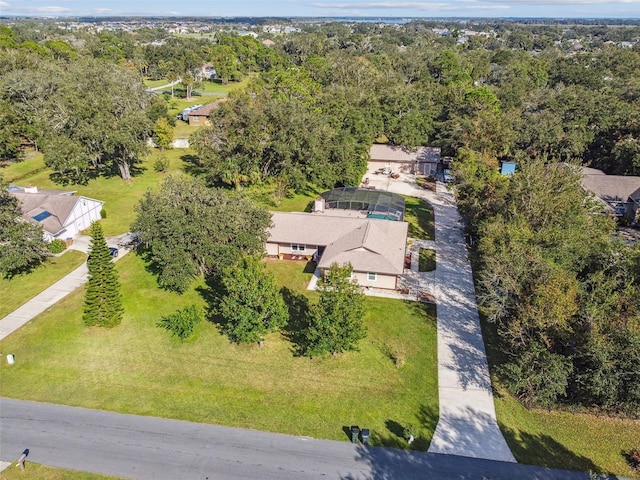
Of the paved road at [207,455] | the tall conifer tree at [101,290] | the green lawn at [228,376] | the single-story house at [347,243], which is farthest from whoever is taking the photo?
the single-story house at [347,243]

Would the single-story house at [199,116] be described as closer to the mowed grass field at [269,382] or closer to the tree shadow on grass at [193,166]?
the tree shadow on grass at [193,166]

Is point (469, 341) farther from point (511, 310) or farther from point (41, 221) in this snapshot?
point (41, 221)

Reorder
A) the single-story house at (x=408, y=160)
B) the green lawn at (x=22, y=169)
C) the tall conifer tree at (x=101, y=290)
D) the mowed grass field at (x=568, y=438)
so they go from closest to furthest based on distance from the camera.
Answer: the mowed grass field at (x=568, y=438) → the tall conifer tree at (x=101, y=290) → the green lawn at (x=22, y=169) → the single-story house at (x=408, y=160)

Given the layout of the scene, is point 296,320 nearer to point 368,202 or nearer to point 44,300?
point 44,300

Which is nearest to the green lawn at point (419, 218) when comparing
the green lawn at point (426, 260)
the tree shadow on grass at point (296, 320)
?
the green lawn at point (426, 260)

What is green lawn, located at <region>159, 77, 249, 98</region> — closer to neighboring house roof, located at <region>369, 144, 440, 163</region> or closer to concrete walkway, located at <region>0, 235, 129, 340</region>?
neighboring house roof, located at <region>369, 144, 440, 163</region>

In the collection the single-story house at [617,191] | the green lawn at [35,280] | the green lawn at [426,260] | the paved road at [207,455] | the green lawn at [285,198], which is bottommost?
the paved road at [207,455]
